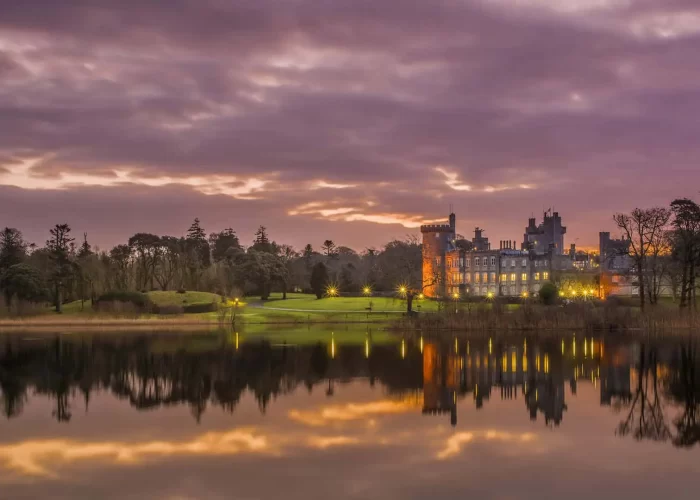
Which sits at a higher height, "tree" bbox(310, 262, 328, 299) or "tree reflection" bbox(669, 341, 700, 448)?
"tree" bbox(310, 262, 328, 299)

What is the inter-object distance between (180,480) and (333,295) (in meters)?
72.6

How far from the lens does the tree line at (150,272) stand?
224 ft

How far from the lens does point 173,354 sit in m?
38.8

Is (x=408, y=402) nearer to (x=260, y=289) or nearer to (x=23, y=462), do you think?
(x=23, y=462)

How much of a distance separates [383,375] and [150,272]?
208 feet

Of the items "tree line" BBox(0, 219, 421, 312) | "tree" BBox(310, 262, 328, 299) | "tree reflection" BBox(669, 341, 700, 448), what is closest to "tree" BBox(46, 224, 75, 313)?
"tree line" BBox(0, 219, 421, 312)

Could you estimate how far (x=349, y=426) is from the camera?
20734 millimetres

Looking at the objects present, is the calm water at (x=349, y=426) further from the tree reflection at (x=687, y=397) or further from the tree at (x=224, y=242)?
the tree at (x=224, y=242)

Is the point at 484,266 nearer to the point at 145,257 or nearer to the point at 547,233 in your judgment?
the point at 547,233

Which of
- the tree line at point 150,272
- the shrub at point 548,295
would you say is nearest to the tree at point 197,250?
the tree line at point 150,272

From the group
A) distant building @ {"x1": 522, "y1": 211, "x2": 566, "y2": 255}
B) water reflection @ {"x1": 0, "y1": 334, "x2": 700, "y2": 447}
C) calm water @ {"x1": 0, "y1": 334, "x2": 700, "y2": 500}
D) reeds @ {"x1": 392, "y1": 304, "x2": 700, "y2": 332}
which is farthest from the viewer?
distant building @ {"x1": 522, "y1": 211, "x2": 566, "y2": 255}

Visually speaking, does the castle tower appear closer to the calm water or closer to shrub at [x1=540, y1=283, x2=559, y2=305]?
shrub at [x1=540, y1=283, x2=559, y2=305]

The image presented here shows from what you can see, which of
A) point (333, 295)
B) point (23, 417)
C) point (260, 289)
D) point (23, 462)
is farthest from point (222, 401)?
point (260, 289)

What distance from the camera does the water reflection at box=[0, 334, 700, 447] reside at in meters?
23.2
